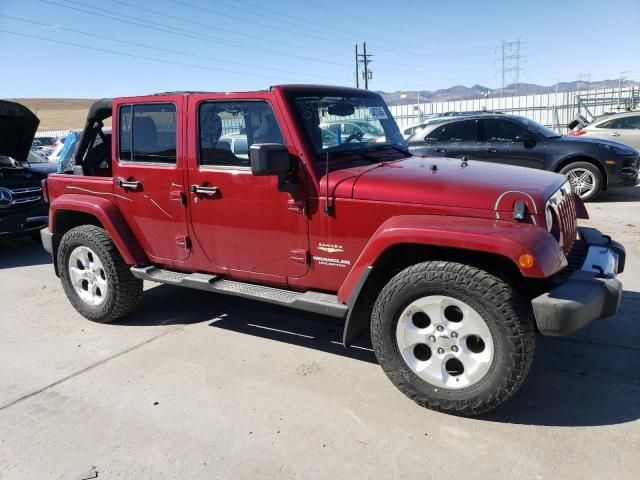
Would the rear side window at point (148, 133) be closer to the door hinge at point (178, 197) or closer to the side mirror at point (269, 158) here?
the door hinge at point (178, 197)

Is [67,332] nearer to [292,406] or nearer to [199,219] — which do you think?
[199,219]

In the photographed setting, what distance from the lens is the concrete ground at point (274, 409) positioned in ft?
8.93

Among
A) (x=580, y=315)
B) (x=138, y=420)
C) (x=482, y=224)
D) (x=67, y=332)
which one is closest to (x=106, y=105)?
(x=67, y=332)

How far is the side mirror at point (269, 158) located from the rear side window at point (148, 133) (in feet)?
3.85

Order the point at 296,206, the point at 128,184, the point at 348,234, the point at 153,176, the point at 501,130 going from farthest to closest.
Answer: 1. the point at 501,130
2. the point at 128,184
3. the point at 153,176
4. the point at 296,206
5. the point at 348,234

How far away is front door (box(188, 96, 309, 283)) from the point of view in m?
3.62

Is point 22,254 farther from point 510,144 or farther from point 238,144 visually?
point 510,144

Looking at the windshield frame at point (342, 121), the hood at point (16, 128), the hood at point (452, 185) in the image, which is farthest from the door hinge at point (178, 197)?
the hood at point (16, 128)

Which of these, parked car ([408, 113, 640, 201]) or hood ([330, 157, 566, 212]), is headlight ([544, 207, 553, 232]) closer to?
hood ([330, 157, 566, 212])

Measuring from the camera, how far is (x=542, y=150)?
9609 millimetres

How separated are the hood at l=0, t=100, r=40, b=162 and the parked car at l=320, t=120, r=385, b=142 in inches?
209

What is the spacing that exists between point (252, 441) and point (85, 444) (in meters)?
0.95

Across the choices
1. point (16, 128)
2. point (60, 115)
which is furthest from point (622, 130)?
point (60, 115)

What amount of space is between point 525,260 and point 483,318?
411 millimetres
